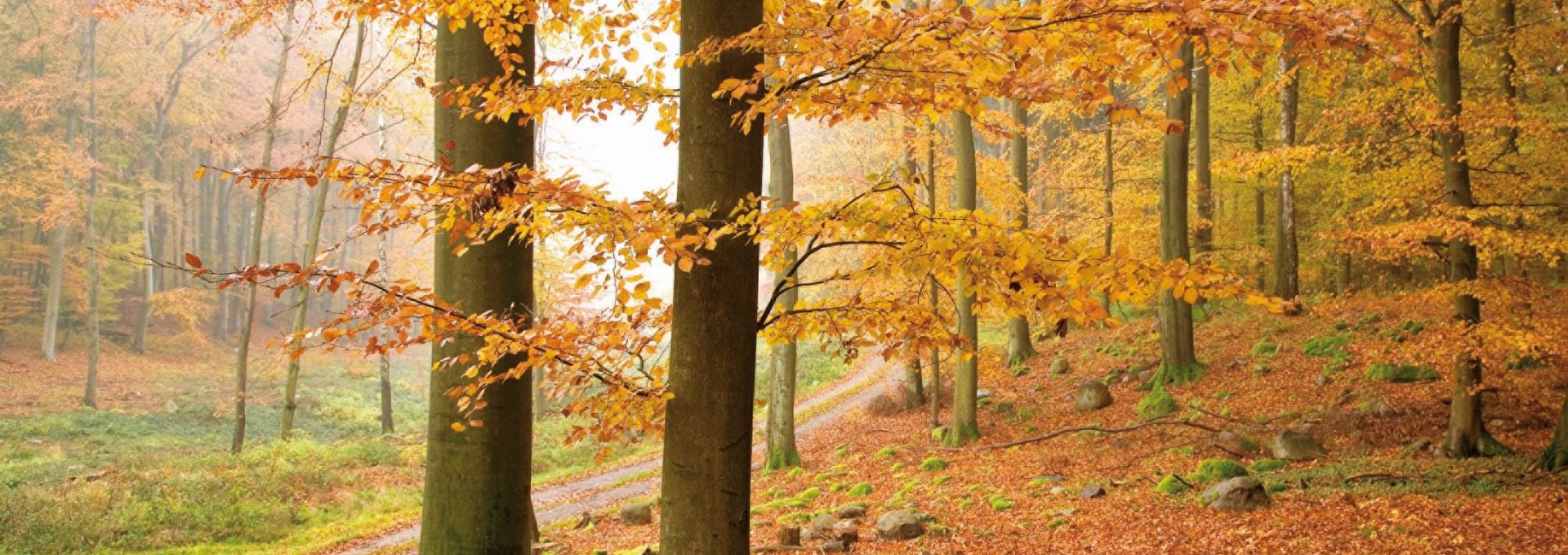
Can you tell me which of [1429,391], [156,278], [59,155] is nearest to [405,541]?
[1429,391]

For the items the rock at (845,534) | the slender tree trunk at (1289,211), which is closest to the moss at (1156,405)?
the slender tree trunk at (1289,211)

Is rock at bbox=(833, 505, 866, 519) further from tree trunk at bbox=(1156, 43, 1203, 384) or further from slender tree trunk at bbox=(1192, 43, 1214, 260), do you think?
slender tree trunk at bbox=(1192, 43, 1214, 260)

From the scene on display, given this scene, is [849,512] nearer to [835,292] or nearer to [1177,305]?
[1177,305]

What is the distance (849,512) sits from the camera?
30.4 feet

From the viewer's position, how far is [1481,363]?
817cm

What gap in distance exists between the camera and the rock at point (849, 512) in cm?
916

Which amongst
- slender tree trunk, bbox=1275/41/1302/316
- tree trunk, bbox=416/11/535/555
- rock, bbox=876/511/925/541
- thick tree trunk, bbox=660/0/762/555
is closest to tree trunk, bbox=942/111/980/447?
rock, bbox=876/511/925/541

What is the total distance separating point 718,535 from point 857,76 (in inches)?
68.6

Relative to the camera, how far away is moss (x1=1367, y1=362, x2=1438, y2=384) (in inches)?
440

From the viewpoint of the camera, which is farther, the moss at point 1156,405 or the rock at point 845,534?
the moss at point 1156,405

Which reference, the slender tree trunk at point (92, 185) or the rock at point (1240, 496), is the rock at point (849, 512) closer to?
the rock at point (1240, 496)

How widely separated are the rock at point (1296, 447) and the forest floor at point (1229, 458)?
0.59 feet

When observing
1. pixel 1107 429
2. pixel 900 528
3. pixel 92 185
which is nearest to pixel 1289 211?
pixel 1107 429

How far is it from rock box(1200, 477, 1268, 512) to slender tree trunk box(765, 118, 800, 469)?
20.2ft
